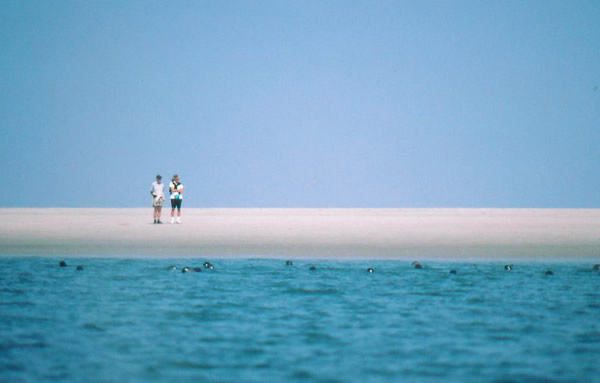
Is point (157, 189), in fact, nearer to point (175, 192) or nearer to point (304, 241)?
point (175, 192)

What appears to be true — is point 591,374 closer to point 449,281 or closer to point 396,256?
point 449,281

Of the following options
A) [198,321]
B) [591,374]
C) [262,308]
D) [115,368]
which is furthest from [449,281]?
[115,368]

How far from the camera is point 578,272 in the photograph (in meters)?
17.5

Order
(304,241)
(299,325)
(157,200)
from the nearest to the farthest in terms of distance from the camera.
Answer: (299,325)
(304,241)
(157,200)

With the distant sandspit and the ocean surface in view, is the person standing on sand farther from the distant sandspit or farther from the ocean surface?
the ocean surface

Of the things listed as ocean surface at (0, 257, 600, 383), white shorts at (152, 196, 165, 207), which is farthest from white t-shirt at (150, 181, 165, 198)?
ocean surface at (0, 257, 600, 383)

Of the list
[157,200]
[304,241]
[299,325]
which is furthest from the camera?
[157,200]

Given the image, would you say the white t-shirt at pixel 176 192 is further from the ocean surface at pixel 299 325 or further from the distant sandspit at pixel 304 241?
the ocean surface at pixel 299 325

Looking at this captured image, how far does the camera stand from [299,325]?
11.2m

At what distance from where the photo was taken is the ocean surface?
853 centimetres

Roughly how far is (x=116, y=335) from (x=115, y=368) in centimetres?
190

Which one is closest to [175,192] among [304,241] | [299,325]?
[304,241]

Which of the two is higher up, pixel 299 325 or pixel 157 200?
pixel 157 200

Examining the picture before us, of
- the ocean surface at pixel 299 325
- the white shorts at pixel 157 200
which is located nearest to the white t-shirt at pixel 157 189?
the white shorts at pixel 157 200
